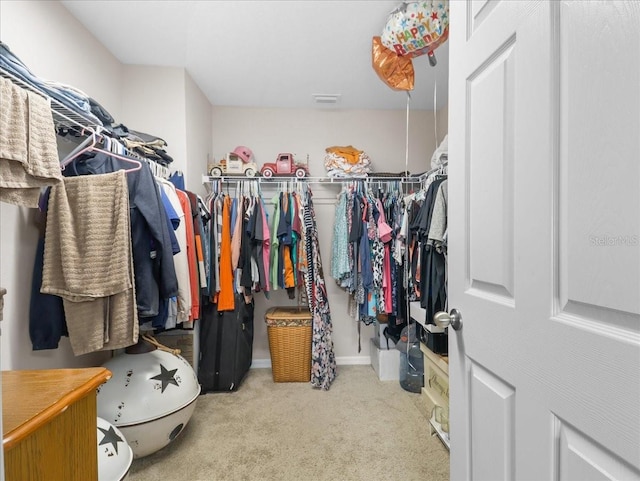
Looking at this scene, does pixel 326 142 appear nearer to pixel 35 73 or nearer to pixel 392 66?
pixel 392 66

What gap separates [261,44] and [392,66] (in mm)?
865

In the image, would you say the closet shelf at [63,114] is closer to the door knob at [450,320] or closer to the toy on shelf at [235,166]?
the toy on shelf at [235,166]

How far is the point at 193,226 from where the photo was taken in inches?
81.8

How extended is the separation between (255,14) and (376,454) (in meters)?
2.53

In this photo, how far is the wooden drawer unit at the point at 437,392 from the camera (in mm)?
1810

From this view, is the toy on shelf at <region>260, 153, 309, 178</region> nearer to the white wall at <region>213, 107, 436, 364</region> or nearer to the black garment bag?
the white wall at <region>213, 107, 436, 364</region>

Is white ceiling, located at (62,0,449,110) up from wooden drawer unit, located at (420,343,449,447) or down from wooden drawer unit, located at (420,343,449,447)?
up

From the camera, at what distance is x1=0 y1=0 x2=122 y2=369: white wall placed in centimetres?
131

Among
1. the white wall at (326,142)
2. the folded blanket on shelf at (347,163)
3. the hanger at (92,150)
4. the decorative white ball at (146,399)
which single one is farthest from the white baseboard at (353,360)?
the hanger at (92,150)

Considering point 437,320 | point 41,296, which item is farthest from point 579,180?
point 41,296

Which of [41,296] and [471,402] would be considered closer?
[471,402]

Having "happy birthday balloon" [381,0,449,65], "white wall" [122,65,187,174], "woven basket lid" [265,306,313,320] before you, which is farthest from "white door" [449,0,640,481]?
"white wall" [122,65,187,174]

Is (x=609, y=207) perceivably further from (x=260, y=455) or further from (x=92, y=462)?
(x=260, y=455)

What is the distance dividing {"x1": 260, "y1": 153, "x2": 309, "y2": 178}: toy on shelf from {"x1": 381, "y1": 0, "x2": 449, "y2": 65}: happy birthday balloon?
129 centimetres
